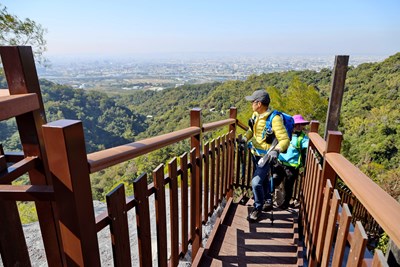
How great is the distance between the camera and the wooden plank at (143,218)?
110 cm

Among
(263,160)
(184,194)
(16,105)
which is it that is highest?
(16,105)

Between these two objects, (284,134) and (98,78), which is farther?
(98,78)

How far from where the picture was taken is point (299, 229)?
93.1 inches

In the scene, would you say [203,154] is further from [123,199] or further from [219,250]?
[123,199]

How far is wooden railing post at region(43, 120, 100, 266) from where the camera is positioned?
0.73 m

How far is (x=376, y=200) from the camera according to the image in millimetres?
838

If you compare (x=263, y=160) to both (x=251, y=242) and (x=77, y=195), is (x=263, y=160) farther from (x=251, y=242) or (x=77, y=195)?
(x=77, y=195)

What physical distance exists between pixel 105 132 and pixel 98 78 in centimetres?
5949

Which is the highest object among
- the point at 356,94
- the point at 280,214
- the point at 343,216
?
the point at 343,216

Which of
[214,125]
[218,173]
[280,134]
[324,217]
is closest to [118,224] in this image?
[324,217]

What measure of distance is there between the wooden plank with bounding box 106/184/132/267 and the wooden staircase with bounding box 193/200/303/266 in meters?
1.04

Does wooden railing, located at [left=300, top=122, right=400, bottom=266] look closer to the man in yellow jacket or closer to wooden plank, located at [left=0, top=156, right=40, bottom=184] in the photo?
the man in yellow jacket

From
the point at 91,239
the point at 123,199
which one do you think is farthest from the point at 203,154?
the point at 91,239

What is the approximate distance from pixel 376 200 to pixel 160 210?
93 centimetres
